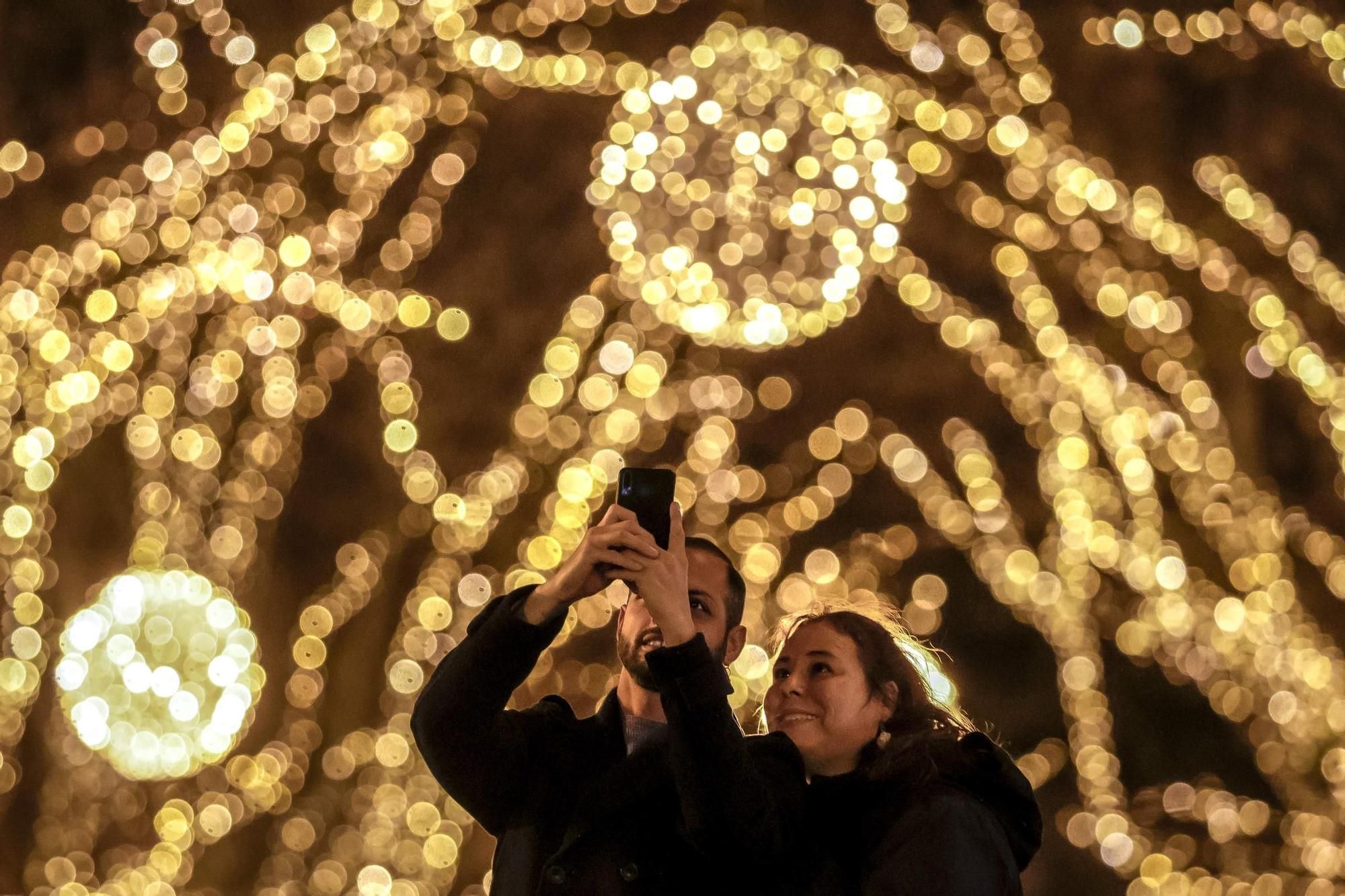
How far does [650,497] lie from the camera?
57.4 inches

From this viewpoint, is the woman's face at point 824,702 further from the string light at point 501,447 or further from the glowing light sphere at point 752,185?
the string light at point 501,447

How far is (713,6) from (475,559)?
2060 mm

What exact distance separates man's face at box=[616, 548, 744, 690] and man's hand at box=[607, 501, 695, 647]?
41 mm

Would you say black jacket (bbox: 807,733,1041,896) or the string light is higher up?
black jacket (bbox: 807,733,1041,896)

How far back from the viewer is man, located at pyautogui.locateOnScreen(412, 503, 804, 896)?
1355 millimetres

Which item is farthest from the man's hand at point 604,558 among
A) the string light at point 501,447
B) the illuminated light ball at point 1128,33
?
the illuminated light ball at point 1128,33

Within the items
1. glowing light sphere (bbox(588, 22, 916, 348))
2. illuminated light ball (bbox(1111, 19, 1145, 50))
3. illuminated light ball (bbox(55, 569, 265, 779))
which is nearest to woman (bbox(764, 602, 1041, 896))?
glowing light sphere (bbox(588, 22, 916, 348))

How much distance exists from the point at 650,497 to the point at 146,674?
3.22 metres

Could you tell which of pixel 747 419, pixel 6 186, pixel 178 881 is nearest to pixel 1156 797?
pixel 747 419

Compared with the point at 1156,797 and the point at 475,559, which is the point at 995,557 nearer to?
the point at 1156,797

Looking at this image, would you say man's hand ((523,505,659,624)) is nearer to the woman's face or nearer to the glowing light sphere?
the woman's face

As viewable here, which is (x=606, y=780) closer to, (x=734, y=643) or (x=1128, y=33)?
(x=734, y=643)

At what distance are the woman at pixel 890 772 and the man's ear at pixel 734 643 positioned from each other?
55 millimetres

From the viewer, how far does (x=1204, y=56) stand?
4.64m
